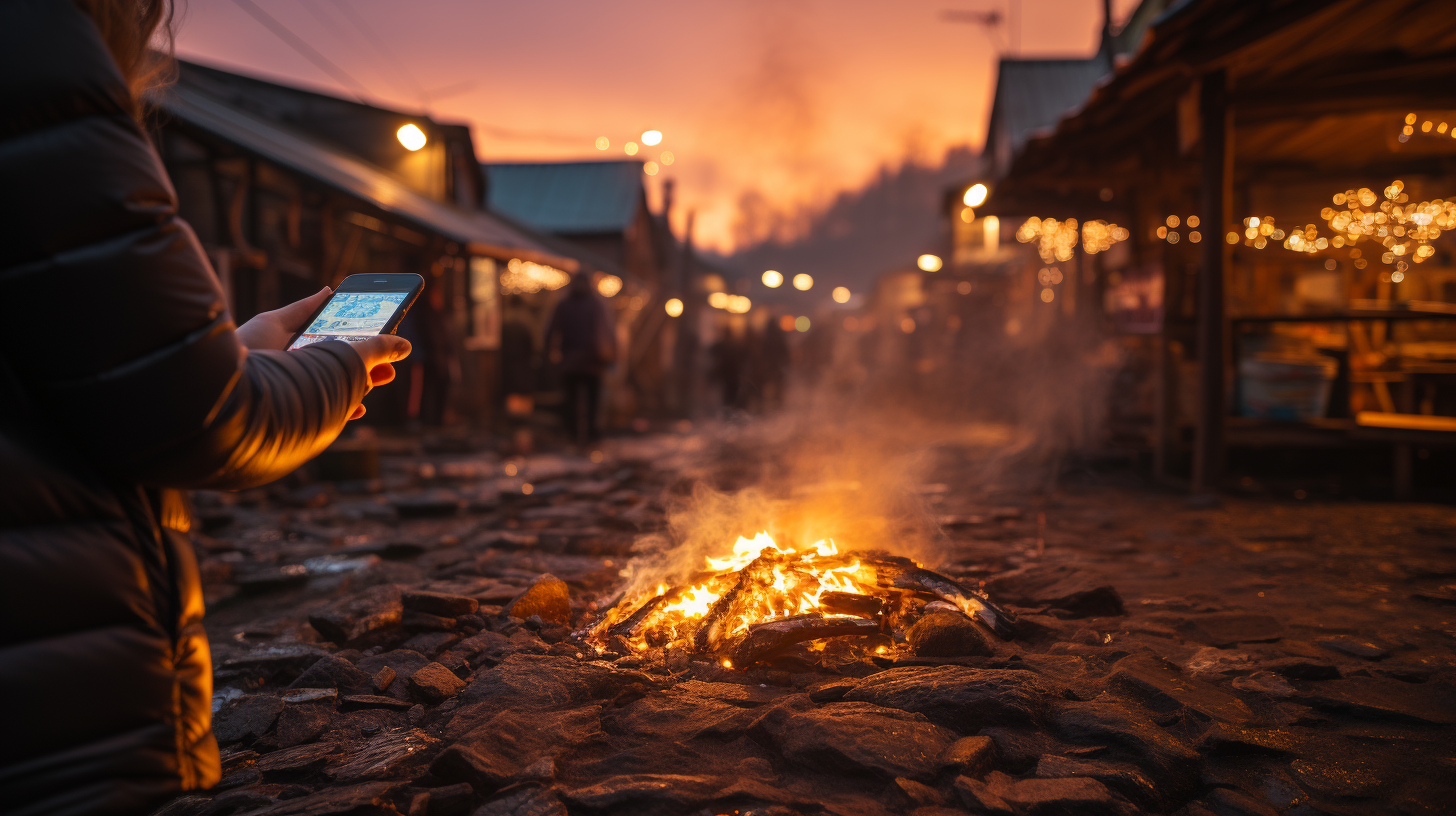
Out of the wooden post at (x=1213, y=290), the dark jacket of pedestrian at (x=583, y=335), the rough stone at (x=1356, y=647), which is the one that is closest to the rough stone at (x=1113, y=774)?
the rough stone at (x=1356, y=647)

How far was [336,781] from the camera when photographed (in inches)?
90.4

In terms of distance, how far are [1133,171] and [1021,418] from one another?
6.05m

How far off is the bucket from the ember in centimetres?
542

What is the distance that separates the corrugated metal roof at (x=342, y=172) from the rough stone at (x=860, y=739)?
353 inches

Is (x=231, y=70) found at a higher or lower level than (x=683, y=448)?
higher

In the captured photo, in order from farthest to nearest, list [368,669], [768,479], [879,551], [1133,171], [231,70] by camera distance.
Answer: [231,70] → [1133,171] → [768,479] → [879,551] → [368,669]

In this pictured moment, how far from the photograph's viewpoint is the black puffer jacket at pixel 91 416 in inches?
46.9

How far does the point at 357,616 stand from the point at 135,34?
2950 mm

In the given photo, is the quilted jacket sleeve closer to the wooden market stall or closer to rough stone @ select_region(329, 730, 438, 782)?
rough stone @ select_region(329, 730, 438, 782)

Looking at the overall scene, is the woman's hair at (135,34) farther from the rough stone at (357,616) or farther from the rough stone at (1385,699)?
the rough stone at (1385,699)

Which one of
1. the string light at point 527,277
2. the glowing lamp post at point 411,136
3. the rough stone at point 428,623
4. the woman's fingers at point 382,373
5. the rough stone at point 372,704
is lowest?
the rough stone at point 372,704

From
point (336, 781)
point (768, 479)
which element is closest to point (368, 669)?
A: point (336, 781)

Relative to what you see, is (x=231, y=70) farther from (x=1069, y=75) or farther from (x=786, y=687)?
(x=1069, y=75)

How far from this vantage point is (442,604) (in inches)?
147
